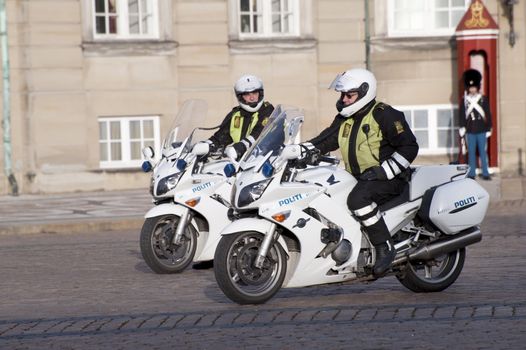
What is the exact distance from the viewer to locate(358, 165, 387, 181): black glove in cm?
1108

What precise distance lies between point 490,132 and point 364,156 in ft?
47.9

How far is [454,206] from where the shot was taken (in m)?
11.4

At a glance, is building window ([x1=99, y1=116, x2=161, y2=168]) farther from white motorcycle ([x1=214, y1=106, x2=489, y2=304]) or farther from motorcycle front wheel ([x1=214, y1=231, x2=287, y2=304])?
motorcycle front wheel ([x1=214, y1=231, x2=287, y2=304])

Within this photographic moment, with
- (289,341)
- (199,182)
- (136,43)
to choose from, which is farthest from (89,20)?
(289,341)

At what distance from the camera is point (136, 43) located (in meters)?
25.5

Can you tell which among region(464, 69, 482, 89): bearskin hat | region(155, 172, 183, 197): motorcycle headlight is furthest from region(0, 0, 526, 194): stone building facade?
region(155, 172, 183, 197): motorcycle headlight

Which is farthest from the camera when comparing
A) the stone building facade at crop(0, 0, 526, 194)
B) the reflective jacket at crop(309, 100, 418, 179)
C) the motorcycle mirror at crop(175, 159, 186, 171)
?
the stone building facade at crop(0, 0, 526, 194)

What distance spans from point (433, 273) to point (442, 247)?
490mm

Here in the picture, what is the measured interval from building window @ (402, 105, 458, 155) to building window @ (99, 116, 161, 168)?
4.54 m

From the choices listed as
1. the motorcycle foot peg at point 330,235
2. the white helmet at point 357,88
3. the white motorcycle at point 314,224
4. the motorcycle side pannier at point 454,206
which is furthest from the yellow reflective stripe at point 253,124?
the motorcycle foot peg at point 330,235

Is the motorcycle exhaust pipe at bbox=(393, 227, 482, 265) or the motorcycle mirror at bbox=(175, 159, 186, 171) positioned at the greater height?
the motorcycle mirror at bbox=(175, 159, 186, 171)

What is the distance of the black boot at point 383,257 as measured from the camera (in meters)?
11.0

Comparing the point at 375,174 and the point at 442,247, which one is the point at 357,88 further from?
the point at 442,247

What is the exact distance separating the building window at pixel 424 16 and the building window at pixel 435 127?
1383 millimetres
